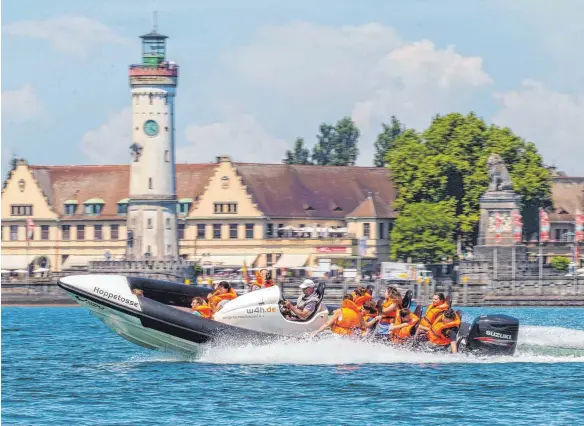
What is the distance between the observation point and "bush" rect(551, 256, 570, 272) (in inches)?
3673

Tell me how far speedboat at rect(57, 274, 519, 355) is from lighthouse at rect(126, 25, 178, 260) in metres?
58.5

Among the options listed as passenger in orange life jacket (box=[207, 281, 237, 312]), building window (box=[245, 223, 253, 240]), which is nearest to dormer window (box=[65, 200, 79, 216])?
building window (box=[245, 223, 253, 240])

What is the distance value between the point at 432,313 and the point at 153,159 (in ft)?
198

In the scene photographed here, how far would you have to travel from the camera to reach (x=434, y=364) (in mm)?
36125

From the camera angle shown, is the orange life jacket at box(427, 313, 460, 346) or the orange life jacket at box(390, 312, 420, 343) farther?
the orange life jacket at box(390, 312, 420, 343)

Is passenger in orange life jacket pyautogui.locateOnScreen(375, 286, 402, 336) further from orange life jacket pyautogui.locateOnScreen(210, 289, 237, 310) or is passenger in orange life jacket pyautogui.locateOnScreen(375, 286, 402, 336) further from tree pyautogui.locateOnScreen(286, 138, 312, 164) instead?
tree pyautogui.locateOnScreen(286, 138, 312, 164)

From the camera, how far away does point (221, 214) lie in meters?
106

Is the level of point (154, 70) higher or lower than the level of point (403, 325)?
higher

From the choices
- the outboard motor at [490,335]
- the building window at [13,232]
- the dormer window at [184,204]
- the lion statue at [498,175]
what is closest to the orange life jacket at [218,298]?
the outboard motor at [490,335]

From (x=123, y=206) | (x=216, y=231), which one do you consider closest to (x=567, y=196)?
(x=216, y=231)

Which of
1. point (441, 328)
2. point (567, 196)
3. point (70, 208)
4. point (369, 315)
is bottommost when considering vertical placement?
point (441, 328)

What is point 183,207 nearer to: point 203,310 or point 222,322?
point 203,310

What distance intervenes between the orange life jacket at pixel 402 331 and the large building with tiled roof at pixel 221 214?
214 ft

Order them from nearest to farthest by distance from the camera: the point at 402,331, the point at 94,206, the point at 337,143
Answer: the point at 402,331 < the point at 94,206 < the point at 337,143
